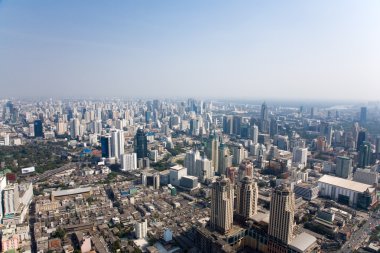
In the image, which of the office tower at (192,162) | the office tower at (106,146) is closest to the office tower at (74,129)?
the office tower at (106,146)

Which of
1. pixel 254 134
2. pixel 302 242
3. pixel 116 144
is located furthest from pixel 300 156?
pixel 116 144

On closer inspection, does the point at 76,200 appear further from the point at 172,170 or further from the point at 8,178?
the point at 172,170

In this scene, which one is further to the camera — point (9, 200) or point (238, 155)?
point (238, 155)

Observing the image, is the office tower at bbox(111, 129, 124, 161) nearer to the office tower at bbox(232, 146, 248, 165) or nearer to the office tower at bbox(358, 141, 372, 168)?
the office tower at bbox(232, 146, 248, 165)

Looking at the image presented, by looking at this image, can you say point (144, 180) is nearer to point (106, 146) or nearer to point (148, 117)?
point (106, 146)

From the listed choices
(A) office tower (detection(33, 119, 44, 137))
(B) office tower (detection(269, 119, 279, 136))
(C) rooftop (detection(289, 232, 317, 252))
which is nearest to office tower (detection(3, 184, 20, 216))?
(C) rooftop (detection(289, 232, 317, 252))

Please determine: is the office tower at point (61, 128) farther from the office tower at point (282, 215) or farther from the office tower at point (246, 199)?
the office tower at point (282, 215)

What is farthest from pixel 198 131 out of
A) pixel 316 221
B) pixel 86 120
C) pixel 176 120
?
pixel 316 221
